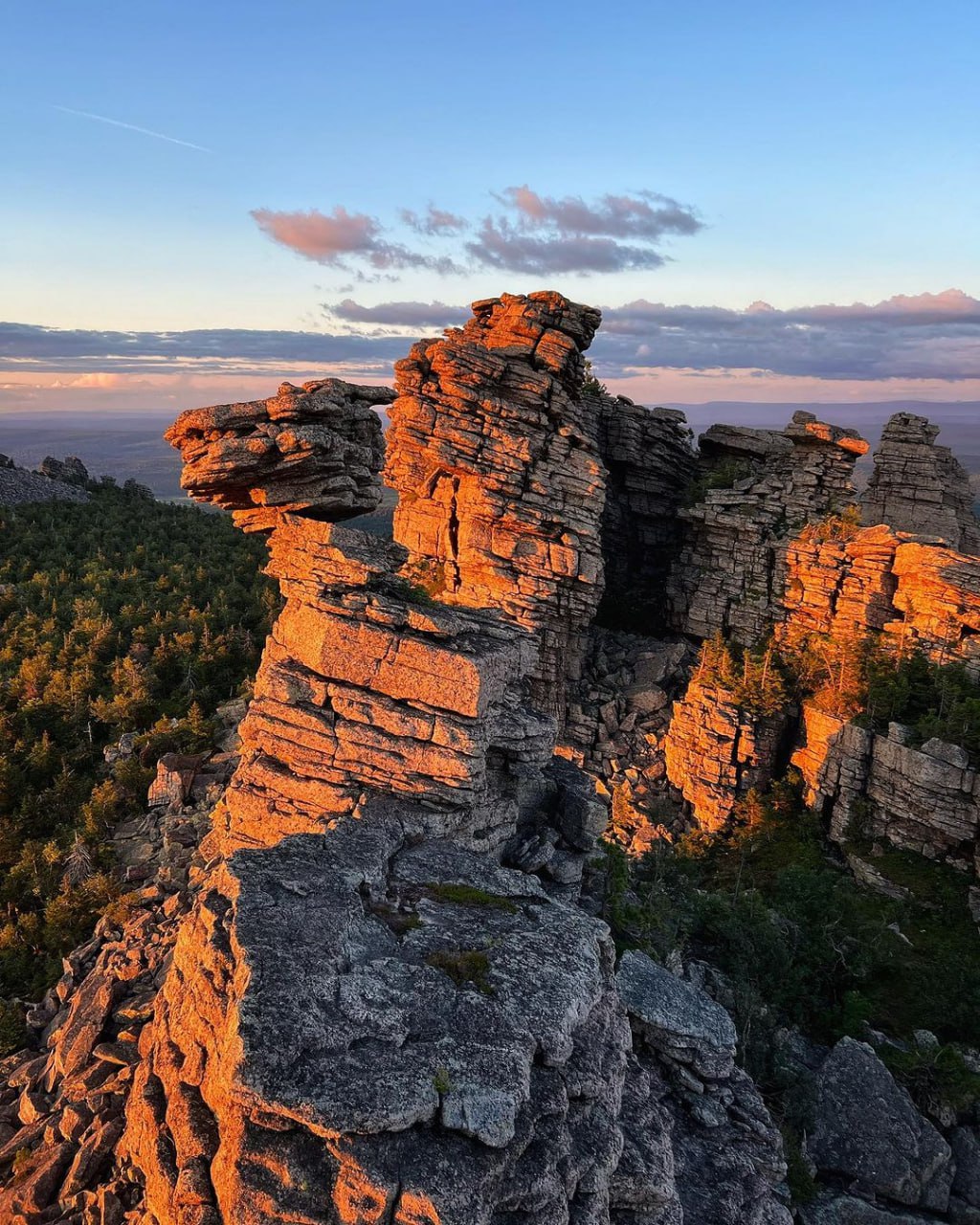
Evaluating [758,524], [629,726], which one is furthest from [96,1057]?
[758,524]

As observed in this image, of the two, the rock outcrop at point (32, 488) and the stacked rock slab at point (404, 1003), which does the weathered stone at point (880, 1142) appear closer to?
the stacked rock slab at point (404, 1003)

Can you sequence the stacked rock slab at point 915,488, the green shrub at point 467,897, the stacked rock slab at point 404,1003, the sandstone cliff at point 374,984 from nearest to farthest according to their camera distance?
the stacked rock slab at point 404,1003 → the sandstone cliff at point 374,984 → the green shrub at point 467,897 → the stacked rock slab at point 915,488

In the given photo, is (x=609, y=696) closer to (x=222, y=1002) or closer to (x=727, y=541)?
(x=727, y=541)

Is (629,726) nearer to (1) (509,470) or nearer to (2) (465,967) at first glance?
(1) (509,470)

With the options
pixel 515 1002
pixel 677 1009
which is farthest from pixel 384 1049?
pixel 677 1009

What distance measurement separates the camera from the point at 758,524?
4581 centimetres

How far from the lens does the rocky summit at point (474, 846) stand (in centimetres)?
980

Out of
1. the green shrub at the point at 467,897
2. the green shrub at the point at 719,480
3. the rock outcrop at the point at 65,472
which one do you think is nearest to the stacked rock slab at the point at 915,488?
the green shrub at the point at 719,480

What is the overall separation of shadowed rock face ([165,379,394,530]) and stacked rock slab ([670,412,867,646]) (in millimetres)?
28119

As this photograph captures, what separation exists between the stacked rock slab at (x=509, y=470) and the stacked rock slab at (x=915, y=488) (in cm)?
2081

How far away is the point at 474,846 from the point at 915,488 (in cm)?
4321

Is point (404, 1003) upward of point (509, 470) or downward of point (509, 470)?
downward

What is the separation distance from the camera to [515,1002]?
11.5 metres

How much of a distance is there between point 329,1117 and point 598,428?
150 feet
